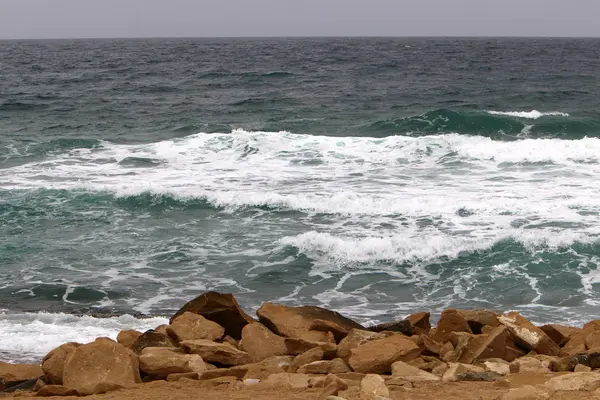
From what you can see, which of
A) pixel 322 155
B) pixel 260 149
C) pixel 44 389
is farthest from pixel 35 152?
pixel 44 389

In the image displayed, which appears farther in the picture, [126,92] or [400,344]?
[126,92]

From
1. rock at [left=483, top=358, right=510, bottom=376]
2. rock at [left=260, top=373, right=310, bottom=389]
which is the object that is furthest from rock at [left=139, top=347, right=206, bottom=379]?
rock at [left=483, top=358, right=510, bottom=376]

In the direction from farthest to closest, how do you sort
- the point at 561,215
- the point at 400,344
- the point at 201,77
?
the point at 201,77 → the point at 561,215 → the point at 400,344

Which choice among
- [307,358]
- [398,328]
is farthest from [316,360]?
[398,328]

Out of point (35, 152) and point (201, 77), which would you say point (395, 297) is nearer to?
point (35, 152)

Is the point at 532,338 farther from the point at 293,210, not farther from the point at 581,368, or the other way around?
the point at 293,210

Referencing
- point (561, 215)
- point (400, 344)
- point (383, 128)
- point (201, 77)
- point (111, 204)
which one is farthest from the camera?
point (201, 77)

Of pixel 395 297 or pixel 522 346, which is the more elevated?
pixel 522 346

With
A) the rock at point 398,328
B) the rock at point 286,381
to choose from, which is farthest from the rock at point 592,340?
the rock at point 286,381

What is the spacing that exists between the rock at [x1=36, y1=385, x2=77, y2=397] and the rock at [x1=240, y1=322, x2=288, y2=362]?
6.45ft

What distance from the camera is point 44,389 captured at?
308 inches

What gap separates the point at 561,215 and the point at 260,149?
12330 millimetres

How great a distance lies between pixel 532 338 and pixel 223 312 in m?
3.54

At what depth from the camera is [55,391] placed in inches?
306
